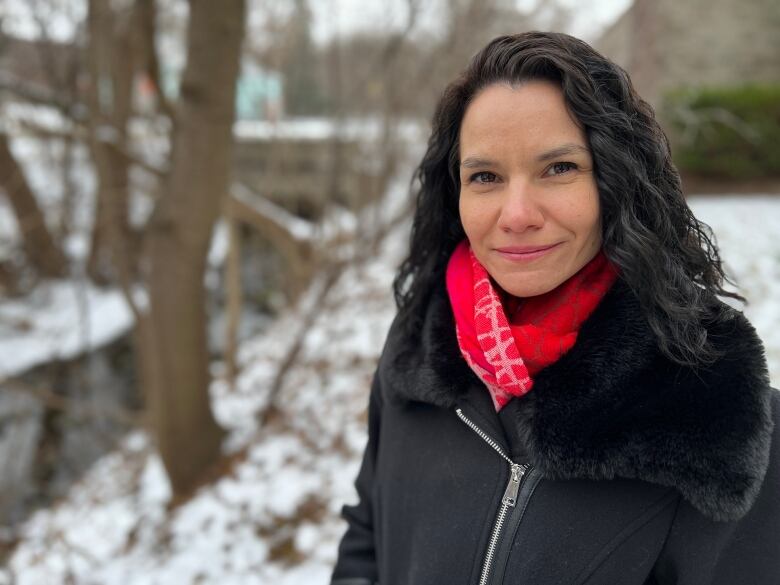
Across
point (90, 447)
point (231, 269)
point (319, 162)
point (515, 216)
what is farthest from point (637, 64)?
point (319, 162)

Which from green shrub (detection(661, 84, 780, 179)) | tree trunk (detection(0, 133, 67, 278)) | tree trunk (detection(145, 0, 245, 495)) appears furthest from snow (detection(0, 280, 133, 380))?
green shrub (detection(661, 84, 780, 179))

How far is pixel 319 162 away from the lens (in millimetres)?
15438

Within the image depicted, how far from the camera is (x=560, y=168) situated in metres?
1.10

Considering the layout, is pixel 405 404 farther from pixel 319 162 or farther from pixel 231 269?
pixel 319 162

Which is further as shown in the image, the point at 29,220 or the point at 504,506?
the point at 29,220

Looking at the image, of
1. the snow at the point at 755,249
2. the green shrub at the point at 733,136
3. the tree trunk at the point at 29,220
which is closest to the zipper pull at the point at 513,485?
the snow at the point at 755,249

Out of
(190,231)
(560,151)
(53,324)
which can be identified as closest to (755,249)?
(190,231)

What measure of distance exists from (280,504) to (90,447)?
13.8 ft

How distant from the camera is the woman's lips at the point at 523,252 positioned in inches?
44.0

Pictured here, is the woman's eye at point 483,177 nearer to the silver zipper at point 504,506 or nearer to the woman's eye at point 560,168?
the woman's eye at point 560,168

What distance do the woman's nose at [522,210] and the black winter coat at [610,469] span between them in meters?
0.23

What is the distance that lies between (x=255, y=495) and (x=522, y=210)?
3980mm

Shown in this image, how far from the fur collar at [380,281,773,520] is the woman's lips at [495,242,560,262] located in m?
0.17

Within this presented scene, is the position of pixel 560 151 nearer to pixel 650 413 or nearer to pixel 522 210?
pixel 522 210
